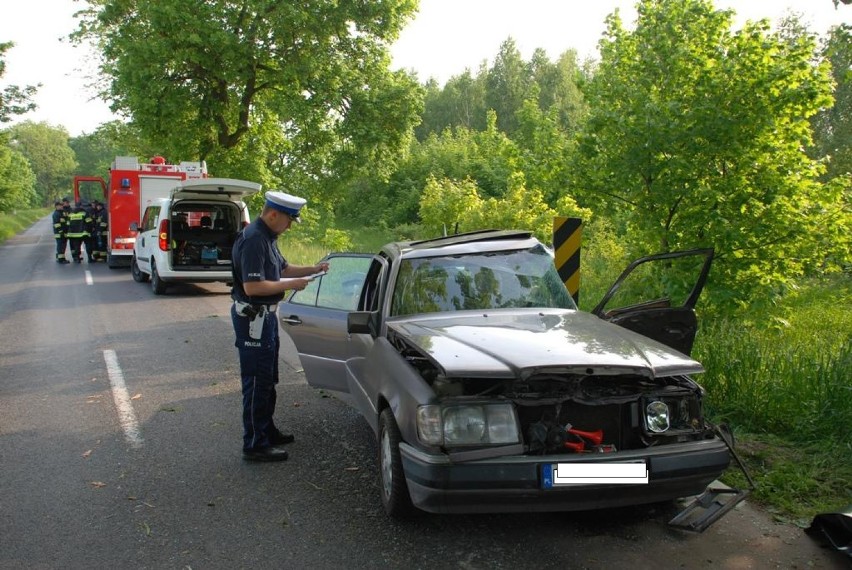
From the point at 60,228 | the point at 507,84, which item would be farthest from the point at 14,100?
the point at 507,84

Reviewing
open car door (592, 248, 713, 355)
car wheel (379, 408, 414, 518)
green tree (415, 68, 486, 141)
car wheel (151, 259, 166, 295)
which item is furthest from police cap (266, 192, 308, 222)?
green tree (415, 68, 486, 141)

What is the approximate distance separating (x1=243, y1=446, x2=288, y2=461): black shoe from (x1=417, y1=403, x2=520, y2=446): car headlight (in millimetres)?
1884

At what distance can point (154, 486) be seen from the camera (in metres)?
4.66

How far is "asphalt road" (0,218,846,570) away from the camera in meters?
3.67

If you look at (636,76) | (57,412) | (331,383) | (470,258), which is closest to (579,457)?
(470,258)

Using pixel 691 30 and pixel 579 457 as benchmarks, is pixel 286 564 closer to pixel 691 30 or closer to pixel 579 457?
pixel 579 457

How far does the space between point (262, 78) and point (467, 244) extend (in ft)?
69.8

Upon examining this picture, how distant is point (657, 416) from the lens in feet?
12.3

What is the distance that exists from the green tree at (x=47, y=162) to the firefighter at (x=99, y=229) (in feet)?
364

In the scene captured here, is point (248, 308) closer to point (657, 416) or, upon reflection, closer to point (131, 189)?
point (657, 416)

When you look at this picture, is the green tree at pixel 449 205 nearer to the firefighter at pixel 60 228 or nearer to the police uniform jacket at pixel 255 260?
the police uniform jacket at pixel 255 260

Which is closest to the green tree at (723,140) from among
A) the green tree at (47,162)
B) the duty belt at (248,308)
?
the duty belt at (248,308)

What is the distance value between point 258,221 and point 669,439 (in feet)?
10.1

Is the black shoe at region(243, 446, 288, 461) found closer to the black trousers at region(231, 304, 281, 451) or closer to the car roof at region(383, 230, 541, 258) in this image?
the black trousers at region(231, 304, 281, 451)
